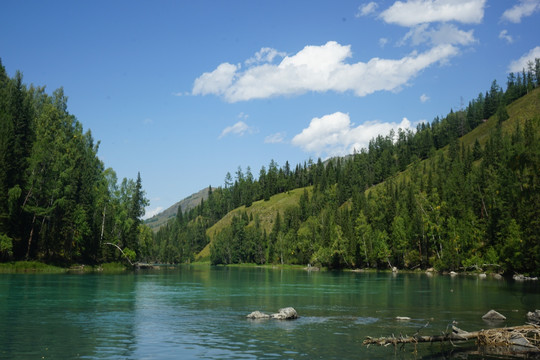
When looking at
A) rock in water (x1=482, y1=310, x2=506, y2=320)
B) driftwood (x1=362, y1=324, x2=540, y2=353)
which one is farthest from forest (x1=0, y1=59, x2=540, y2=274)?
driftwood (x1=362, y1=324, x2=540, y2=353)

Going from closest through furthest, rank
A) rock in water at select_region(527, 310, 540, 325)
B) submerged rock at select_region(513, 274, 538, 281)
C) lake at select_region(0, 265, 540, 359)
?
lake at select_region(0, 265, 540, 359), rock in water at select_region(527, 310, 540, 325), submerged rock at select_region(513, 274, 538, 281)

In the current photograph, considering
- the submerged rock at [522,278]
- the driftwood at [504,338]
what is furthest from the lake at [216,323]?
the submerged rock at [522,278]

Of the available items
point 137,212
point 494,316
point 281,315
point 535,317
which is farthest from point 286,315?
point 137,212

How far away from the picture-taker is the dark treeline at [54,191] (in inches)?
3659

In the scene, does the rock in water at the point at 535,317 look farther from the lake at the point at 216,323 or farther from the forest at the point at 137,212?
the forest at the point at 137,212

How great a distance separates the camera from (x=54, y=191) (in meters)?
96.8

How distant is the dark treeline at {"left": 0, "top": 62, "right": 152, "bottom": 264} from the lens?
305 ft

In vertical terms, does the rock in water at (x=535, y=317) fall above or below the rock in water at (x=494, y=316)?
above

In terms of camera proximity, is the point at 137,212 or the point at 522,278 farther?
the point at 137,212

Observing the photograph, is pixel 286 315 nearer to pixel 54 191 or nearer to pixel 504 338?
pixel 504 338

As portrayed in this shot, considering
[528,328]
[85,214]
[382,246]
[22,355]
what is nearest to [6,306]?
[22,355]

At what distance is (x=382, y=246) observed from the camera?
155000mm

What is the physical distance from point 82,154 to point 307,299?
90641 millimetres

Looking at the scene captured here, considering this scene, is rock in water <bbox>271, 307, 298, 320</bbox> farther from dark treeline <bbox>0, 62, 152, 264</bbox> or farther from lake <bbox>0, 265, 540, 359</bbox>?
dark treeline <bbox>0, 62, 152, 264</bbox>
